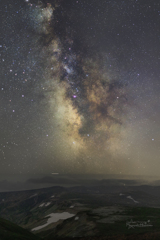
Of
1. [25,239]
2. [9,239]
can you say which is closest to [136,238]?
[25,239]

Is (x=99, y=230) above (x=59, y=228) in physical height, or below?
above

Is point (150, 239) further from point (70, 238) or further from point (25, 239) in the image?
point (25, 239)

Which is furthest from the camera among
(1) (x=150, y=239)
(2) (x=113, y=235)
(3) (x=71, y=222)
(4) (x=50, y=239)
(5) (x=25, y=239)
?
(3) (x=71, y=222)

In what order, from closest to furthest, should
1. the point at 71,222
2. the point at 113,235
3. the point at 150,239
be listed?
the point at 150,239
the point at 113,235
the point at 71,222

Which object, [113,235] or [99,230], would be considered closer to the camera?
[113,235]

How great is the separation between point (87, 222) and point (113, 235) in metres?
33.7

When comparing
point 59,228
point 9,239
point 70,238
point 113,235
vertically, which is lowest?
point 59,228

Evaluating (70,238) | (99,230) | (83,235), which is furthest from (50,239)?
(99,230)

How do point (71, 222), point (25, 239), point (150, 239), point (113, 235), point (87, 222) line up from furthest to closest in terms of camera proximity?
point (71, 222) < point (87, 222) < point (113, 235) < point (25, 239) < point (150, 239)

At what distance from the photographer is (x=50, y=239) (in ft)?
269

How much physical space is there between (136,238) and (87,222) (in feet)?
146

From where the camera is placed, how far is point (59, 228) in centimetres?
10019

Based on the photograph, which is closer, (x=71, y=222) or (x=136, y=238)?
(x=136, y=238)

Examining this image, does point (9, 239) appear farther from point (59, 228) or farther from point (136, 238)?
point (59, 228)
